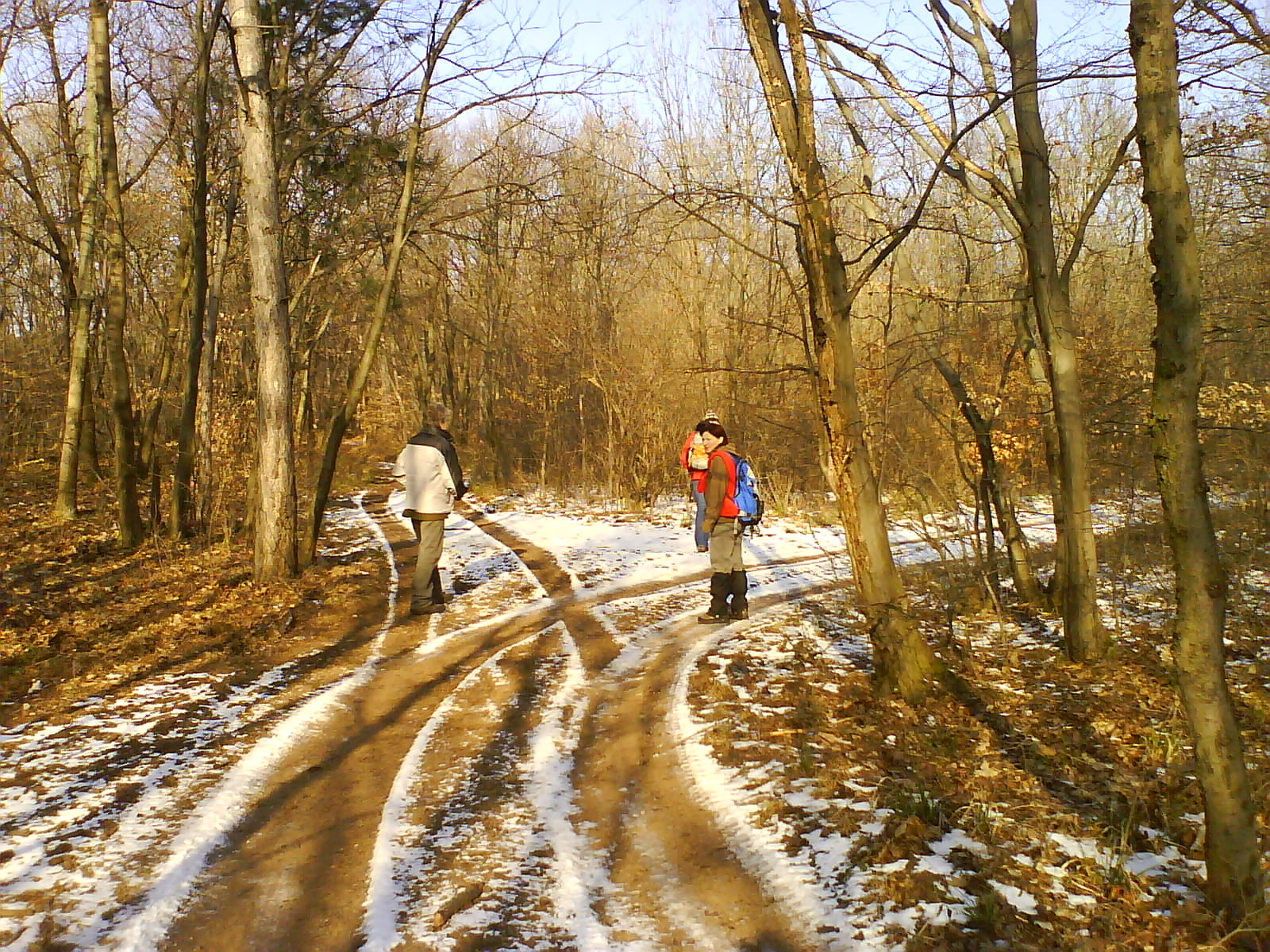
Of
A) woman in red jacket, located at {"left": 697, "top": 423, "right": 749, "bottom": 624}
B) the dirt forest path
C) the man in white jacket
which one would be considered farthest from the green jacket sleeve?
the man in white jacket

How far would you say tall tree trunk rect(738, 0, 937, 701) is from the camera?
6.60 meters

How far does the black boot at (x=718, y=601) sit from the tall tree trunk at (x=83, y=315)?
12.9 m

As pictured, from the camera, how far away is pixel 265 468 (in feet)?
37.4

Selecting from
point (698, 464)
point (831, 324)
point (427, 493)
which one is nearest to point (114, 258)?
point (427, 493)

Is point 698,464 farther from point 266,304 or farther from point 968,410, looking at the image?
point 266,304

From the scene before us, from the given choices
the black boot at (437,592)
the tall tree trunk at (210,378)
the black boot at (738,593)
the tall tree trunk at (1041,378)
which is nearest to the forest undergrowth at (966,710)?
the black boot at (738,593)

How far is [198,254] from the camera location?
504 inches

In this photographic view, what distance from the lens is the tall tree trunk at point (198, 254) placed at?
41.1 feet

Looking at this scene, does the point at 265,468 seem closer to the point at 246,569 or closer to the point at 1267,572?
the point at 246,569

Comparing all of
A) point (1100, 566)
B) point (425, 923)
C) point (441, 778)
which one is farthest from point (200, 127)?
point (1100, 566)

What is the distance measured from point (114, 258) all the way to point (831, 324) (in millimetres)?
12238

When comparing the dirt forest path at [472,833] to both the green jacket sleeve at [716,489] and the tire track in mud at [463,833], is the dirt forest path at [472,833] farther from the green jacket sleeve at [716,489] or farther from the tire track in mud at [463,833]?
the green jacket sleeve at [716,489]

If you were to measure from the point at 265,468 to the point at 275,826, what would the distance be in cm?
733

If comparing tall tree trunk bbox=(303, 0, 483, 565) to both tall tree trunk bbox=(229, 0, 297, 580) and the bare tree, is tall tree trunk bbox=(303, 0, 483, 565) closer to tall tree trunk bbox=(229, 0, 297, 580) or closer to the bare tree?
tall tree trunk bbox=(229, 0, 297, 580)
